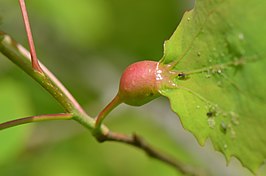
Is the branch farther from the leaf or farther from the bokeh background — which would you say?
the bokeh background

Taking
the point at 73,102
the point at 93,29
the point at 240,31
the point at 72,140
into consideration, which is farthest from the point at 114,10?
the point at 240,31

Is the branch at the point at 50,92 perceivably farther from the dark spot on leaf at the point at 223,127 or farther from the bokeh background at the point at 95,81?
the bokeh background at the point at 95,81

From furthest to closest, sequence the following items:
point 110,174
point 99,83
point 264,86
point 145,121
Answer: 1. point 99,83
2. point 145,121
3. point 110,174
4. point 264,86

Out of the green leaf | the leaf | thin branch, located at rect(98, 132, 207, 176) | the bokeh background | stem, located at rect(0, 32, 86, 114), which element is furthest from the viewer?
the bokeh background

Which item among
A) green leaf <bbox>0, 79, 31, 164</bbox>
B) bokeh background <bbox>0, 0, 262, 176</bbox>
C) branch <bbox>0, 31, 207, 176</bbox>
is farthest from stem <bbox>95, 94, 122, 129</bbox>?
bokeh background <bbox>0, 0, 262, 176</bbox>

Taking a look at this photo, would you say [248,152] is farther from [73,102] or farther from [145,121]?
[145,121]

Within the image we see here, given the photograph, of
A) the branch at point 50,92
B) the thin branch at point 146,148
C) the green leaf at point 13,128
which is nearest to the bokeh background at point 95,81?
the green leaf at point 13,128

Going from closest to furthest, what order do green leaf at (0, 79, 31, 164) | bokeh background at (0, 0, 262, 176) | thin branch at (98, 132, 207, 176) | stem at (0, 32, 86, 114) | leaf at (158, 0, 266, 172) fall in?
leaf at (158, 0, 266, 172) → stem at (0, 32, 86, 114) → thin branch at (98, 132, 207, 176) → green leaf at (0, 79, 31, 164) → bokeh background at (0, 0, 262, 176)
